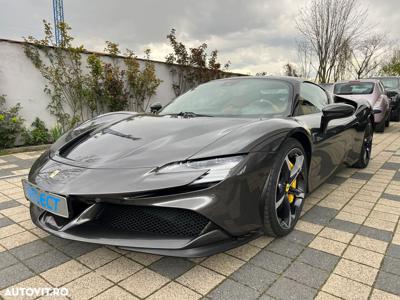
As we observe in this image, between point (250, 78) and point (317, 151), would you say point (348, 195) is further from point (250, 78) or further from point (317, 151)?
point (250, 78)

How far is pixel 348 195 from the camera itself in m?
3.04

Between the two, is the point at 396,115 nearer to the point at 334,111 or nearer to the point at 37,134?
the point at 334,111

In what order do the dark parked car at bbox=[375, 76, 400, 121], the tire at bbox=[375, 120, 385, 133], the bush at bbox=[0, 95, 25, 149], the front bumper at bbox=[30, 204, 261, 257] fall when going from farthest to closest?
the dark parked car at bbox=[375, 76, 400, 121] → the tire at bbox=[375, 120, 385, 133] → the bush at bbox=[0, 95, 25, 149] → the front bumper at bbox=[30, 204, 261, 257]

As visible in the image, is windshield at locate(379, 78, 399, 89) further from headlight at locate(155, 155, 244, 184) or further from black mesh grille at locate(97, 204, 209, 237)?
black mesh grille at locate(97, 204, 209, 237)

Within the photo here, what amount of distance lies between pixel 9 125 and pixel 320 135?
5281 mm

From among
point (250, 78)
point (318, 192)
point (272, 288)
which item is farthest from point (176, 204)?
point (318, 192)

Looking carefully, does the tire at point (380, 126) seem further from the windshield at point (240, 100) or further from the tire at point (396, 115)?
the windshield at point (240, 100)

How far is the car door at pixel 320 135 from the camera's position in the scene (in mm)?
2514

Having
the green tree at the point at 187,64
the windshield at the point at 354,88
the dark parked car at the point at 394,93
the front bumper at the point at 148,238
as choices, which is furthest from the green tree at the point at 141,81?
the front bumper at the point at 148,238

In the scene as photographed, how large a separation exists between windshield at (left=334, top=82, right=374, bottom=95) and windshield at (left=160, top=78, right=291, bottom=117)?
593 cm

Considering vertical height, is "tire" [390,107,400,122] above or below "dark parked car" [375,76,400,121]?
below

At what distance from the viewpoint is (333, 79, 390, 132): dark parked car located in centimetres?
710

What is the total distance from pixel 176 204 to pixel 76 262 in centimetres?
79

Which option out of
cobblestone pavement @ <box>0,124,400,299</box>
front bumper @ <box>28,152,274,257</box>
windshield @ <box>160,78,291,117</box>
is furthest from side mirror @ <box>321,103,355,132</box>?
front bumper @ <box>28,152,274,257</box>
